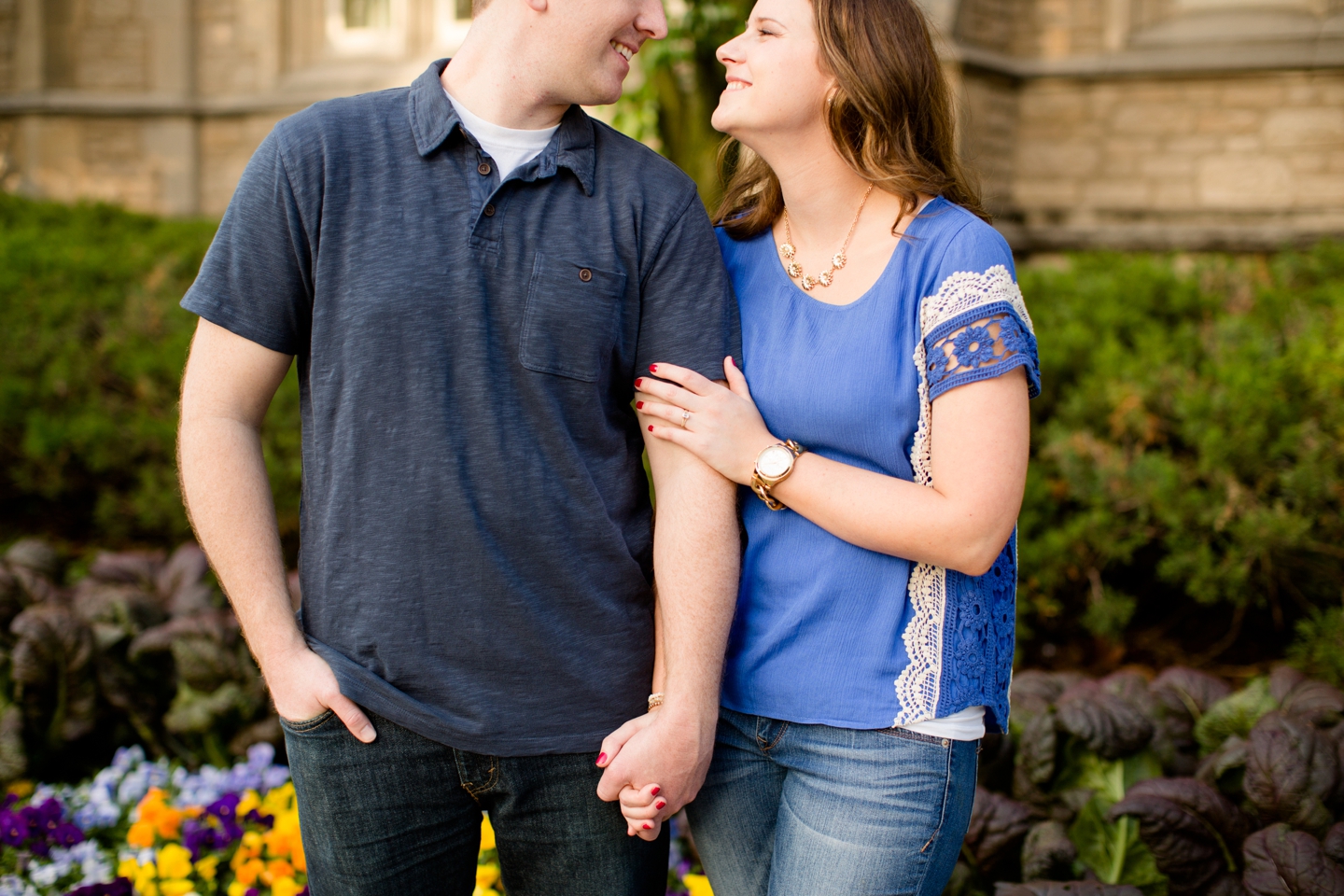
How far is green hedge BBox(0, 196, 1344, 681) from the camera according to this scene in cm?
385

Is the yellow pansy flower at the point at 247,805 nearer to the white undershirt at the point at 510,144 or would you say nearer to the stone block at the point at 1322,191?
the white undershirt at the point at 510,144

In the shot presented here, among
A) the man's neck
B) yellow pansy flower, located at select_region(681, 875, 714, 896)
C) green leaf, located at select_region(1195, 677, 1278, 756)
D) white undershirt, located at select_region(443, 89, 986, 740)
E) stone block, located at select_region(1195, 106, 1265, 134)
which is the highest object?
stone block, located at select_region(1195, 106, 1265, 134)

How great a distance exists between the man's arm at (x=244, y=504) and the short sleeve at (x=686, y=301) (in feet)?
1.86

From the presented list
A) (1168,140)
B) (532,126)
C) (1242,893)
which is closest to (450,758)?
(532,126)

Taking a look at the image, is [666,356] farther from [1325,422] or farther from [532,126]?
[1325,422]

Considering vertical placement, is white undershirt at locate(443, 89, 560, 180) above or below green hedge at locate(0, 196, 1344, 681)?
above

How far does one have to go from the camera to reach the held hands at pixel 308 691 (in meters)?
1.56

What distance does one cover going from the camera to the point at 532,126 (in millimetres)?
1673

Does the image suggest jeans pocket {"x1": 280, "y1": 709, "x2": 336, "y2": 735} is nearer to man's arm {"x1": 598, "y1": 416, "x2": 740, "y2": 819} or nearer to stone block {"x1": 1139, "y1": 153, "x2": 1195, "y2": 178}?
man's arm {"x1": 598, "y1": 416, "x2": 740, "y2": 819}

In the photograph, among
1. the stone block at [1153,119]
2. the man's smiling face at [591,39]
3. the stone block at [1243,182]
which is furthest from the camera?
the stone block at [1153,119]

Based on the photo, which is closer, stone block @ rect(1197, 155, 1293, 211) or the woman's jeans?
the woman's jeans

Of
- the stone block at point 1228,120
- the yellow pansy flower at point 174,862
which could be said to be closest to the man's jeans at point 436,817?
the yellow pansy flower at point 174,862

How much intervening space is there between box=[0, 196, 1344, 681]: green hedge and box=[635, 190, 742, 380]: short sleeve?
2.82 meters

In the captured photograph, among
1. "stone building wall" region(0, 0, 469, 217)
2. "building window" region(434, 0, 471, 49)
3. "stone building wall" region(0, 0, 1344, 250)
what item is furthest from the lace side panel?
"stone building wall" region(0, 0, 469, 217)
